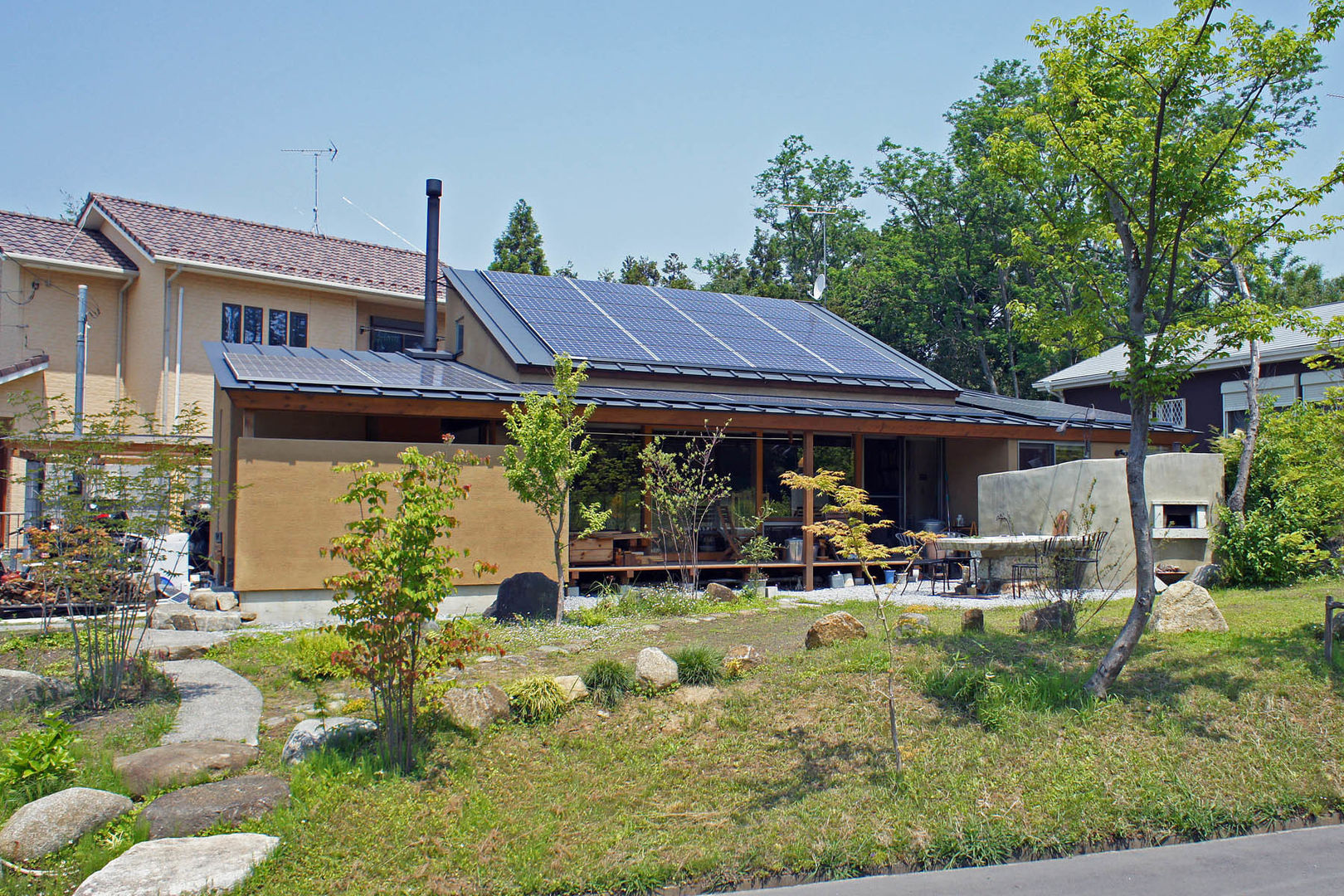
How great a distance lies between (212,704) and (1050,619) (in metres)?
7.78

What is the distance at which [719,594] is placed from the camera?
13391mm

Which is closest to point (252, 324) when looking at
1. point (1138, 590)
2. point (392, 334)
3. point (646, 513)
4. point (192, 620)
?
point (392, 334)

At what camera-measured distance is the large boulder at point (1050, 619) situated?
9352 millimetres

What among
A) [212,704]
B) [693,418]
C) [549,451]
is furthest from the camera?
[693,418]

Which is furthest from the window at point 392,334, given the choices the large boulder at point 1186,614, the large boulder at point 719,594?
the large boulder at point 1186,614

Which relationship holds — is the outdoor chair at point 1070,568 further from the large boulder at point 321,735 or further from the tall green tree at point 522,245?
the tall green tree at point 522,245

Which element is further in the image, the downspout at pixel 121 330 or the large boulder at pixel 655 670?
the downspout at pixel 121 330

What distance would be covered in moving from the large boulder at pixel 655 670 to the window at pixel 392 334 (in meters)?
17.4

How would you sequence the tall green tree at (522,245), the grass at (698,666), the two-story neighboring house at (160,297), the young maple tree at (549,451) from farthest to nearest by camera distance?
1. the tall green tree at (522,245)
2. the two-story neighboring house at (160,297)
3. the young maple tree at (549,451)
4. the grass at (698,666)

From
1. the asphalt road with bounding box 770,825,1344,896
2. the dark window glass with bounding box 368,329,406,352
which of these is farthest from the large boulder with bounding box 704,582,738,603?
the dark window glass with bounding box 368,329,406,352

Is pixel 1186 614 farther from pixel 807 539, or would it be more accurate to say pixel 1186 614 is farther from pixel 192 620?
pixel 192 620

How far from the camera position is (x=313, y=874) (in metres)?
5.12

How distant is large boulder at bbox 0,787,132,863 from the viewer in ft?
17.3

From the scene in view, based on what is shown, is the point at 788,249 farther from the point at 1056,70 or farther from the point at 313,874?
the point at 313,874
